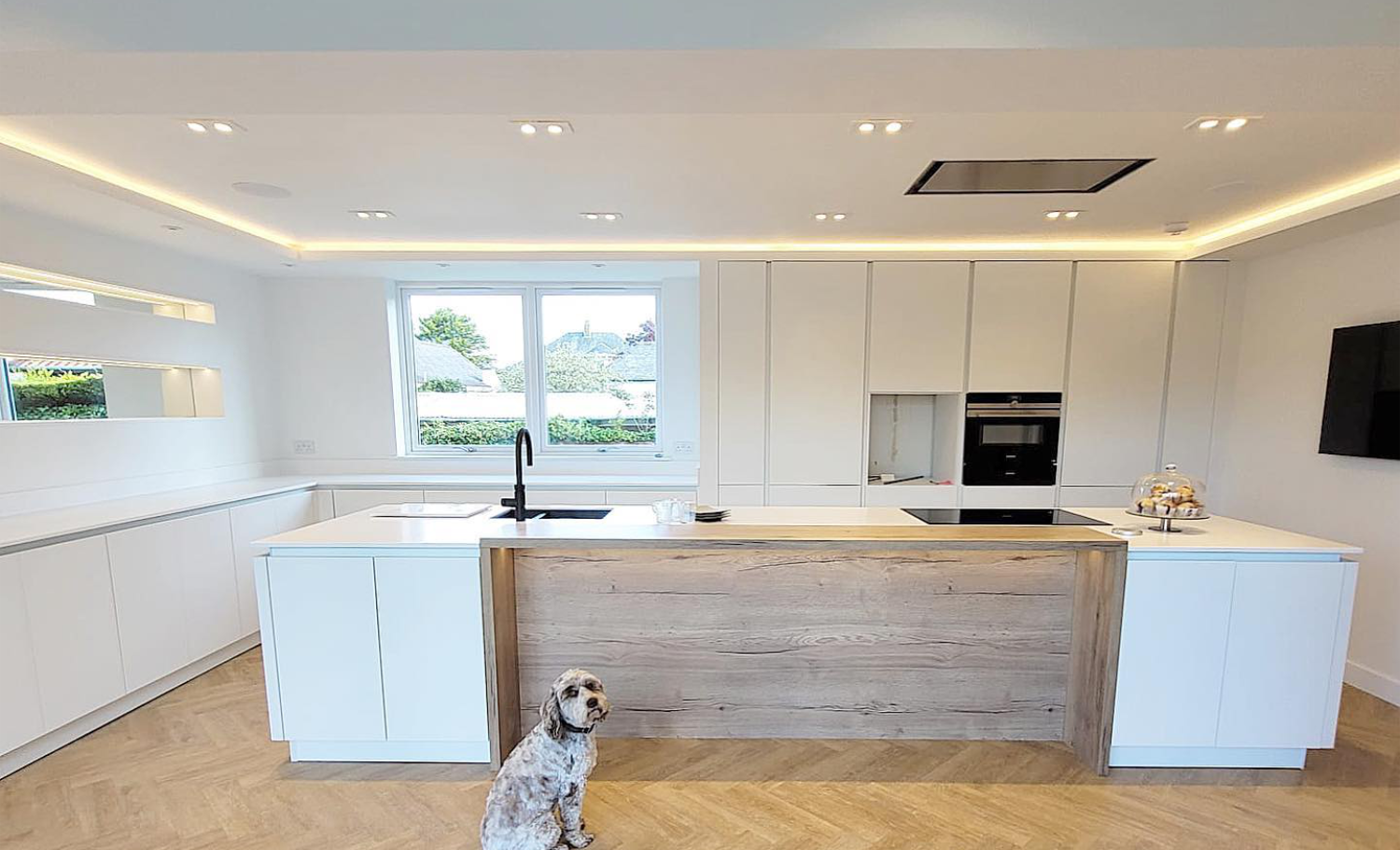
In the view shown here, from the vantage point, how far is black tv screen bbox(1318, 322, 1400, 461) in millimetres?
2578

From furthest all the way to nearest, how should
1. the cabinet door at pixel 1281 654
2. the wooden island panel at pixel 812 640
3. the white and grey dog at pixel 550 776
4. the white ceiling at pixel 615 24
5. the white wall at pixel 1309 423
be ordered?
the white wall at pixel 1309 423, the wooden island panel at pixel 812 640, the cabinet door at pixel 1281 654, the white and grey dog at pixel 550 776, the white ceiling at pixel 615 24

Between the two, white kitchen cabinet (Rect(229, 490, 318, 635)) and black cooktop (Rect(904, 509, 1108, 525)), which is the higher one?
black cooktop (Rect(904, 509, 1108, 525))

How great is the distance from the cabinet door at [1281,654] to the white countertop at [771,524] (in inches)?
4.0

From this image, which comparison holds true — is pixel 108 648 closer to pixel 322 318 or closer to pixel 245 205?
pixel 245 205

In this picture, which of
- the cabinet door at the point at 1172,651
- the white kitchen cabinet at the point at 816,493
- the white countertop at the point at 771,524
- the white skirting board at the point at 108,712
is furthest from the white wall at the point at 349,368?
the cabinet door at the point at 1172,651

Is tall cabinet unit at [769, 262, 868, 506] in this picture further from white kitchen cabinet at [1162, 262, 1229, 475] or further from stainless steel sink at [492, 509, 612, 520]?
white kitchen cabinet at [1162, 262, 1229, 475]

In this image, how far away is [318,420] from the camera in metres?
4.23

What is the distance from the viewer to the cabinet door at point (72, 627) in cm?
217

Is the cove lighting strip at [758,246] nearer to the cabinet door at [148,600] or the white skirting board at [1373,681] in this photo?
the cabinet door at [148,600]

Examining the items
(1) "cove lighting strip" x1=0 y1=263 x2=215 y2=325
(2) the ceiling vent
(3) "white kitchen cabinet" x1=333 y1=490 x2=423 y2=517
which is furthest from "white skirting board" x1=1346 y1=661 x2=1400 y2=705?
(1) "cove lighting strip" x1=0 y1=263 x2=215 y2=325

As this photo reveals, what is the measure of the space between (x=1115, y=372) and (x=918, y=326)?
4.15 feet

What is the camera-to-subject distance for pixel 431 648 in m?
2.06

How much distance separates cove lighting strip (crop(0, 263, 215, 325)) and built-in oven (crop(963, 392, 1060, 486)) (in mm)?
4939

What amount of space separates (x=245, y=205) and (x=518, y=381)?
6.80 ft
